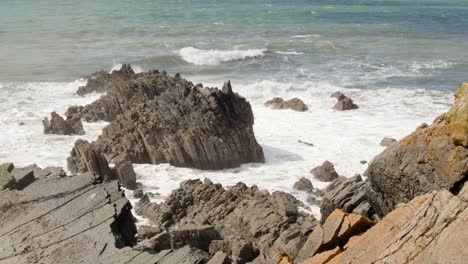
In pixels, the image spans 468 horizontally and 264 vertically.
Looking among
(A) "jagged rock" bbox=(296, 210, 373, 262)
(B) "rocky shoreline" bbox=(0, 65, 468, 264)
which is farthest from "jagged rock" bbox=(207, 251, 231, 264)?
(A) "jagged rock" bbox=(296, 210, 373, 262)

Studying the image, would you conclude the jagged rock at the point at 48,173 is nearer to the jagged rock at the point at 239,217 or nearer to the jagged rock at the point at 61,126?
the jagged rock at the point at 239,217

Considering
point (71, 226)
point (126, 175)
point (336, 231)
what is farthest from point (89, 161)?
point (336, 231)

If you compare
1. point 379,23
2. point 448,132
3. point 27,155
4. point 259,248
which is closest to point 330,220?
point 448,132

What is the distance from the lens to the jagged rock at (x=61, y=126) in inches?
952

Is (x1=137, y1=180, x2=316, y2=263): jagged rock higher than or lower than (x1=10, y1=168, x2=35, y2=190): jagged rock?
lower

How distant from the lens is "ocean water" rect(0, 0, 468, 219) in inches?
879

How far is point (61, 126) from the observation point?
24.2 meters

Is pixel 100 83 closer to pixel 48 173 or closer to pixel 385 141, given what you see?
pixel 385 141

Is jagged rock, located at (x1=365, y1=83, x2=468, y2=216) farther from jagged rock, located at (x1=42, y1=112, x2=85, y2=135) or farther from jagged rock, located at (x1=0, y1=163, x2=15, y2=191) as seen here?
jagged rock, located at (x1=42, y1=112, x2=85, y2=135)

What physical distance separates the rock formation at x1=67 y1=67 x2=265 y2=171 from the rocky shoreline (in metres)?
1.56

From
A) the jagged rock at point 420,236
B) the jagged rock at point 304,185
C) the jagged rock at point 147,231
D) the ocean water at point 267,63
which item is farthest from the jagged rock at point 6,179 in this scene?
the jagged rock at point 304,185

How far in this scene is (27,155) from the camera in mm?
21281

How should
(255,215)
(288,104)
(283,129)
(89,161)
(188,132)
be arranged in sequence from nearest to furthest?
(255,215) → (89,161) → (188,132) → (283,129) → (288,104)

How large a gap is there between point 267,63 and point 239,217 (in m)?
29.9
